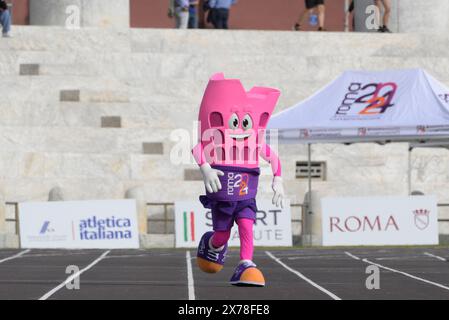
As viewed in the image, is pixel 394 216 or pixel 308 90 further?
pixel 308 90

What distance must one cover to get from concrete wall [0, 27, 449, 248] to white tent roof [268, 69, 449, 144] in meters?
3.74

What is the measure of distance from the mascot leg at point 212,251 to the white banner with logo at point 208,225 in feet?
40.8

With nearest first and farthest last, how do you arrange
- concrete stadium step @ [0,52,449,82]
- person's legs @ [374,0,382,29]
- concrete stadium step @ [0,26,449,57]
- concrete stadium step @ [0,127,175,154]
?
concrete stadium step @ [0,127,175,154]
concrete stadium step @ [0,52,449,82]
concrete stadium step @ [0,26,449,57]
person's legs @ [374,0,382,29]

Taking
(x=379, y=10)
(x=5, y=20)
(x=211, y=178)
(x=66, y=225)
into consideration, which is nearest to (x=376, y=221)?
(x=66, y=225)

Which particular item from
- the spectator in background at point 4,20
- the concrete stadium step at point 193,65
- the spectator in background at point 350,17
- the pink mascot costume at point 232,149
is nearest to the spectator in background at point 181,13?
the concrete stadium step at point 193,65

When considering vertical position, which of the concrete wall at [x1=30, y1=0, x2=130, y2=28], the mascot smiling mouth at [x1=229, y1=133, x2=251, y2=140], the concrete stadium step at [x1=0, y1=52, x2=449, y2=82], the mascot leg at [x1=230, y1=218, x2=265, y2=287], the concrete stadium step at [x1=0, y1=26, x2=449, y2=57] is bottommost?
the mascot leg at [x1=230, y1=218, x2=265, y2=287]

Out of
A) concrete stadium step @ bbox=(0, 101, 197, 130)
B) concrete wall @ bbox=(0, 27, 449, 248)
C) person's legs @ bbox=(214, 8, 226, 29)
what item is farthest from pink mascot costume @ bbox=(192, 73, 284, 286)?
person's legs @ bbox=(214, 8, 226, 29)

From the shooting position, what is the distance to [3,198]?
90.4 ft

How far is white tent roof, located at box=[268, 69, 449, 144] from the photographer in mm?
25766

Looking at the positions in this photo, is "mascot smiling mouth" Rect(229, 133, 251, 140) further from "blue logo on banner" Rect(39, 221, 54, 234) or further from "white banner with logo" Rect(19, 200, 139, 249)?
"blue logo on banner" Rect(39, 221, 54, 234)
